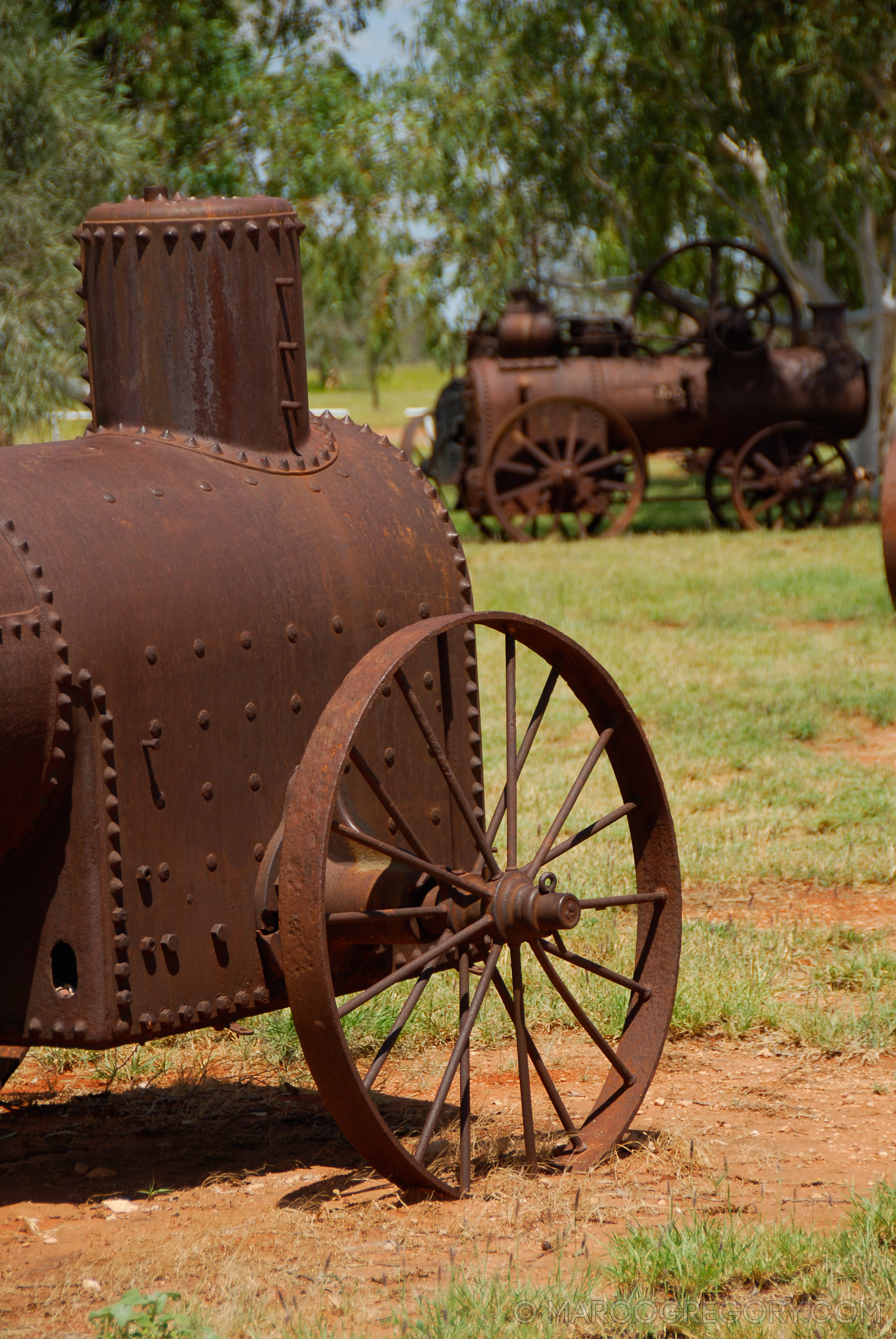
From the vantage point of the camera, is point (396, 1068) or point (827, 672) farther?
point (827, 672)

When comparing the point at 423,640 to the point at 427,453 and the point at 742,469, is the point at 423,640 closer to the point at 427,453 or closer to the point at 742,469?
the point at 742,469

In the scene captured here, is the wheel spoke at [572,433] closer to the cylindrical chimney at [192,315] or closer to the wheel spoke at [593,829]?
the cylindrical chimney at [192,315]

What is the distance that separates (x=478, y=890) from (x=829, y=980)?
174 cm

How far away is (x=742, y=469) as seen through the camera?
1631 cm

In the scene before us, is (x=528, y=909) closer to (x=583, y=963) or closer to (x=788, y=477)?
(x=583, y=963)

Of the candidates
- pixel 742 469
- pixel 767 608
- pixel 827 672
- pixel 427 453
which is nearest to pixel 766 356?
pixel 742 469

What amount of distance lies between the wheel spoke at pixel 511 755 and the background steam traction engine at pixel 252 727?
0.03 meters

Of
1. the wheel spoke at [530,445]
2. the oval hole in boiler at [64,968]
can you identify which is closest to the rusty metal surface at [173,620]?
the oval hole in boiler at [64,968]

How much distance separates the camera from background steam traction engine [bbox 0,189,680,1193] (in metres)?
3.08

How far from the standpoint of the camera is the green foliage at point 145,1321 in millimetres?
2527

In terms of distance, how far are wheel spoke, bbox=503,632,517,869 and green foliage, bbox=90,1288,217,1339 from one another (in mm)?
1183

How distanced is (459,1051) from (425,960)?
212 millimetres

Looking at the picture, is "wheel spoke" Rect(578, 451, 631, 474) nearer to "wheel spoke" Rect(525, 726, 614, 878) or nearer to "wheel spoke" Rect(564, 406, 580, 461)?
"wheel spoke" Rect(564, 406, 580, 461)

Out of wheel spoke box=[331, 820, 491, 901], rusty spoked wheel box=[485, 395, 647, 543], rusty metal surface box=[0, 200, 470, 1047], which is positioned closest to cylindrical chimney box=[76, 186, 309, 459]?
rusty metal surface box=[0, 200, 470, 1047]
